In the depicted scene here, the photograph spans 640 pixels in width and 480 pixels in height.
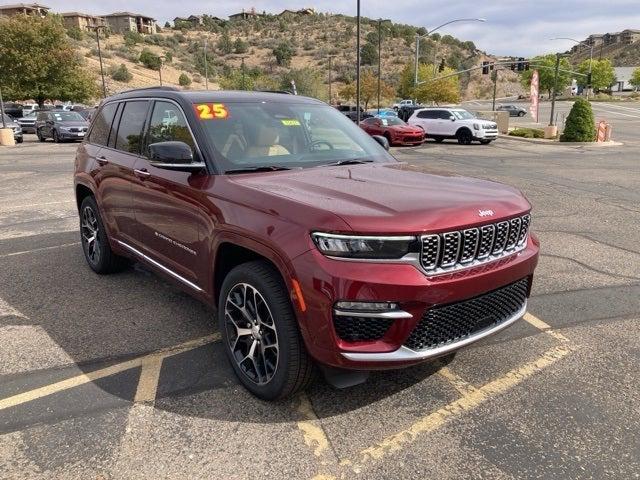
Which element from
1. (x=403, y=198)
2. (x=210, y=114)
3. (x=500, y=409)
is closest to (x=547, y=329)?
(x=500, y=409)

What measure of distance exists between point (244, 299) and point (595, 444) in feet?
6.71

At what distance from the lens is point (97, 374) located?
3.47 meters

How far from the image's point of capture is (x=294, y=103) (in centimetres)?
436

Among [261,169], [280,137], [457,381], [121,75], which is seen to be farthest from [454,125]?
[121,75]

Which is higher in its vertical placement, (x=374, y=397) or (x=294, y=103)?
(x=294, y=103)

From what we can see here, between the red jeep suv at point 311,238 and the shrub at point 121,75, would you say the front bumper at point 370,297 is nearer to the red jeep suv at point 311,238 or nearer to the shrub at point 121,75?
the red jeep suv at point 311,238

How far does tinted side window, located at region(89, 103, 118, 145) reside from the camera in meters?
5.06

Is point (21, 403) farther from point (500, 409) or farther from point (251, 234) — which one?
point (500, 409)

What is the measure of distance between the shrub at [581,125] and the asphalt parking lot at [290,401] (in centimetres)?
2213

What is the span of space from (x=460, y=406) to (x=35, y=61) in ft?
150

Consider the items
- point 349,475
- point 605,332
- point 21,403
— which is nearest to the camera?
point 349,475

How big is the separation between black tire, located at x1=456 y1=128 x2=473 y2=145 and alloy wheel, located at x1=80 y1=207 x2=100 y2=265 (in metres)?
22.6

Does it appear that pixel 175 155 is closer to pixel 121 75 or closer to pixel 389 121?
pixel 389 121

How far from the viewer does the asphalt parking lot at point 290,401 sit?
2.62 metres
